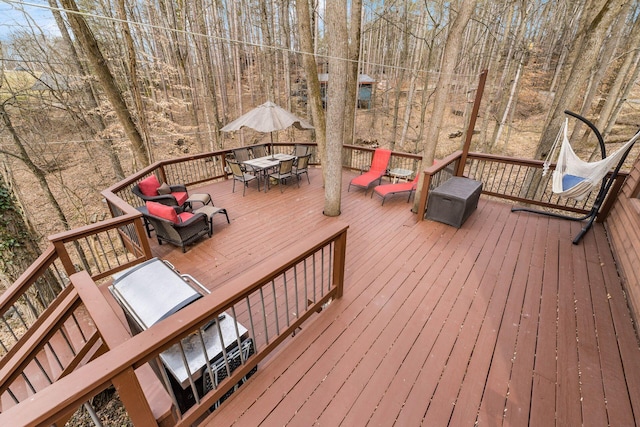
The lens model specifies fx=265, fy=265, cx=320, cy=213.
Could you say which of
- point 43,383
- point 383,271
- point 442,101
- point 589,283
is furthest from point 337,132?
point 43,383

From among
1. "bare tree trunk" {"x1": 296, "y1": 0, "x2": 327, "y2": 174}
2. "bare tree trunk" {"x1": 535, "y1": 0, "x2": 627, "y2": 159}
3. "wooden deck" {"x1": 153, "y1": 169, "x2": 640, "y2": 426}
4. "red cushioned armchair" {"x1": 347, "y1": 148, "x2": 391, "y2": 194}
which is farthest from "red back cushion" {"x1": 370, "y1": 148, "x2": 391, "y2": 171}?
"bare tree trunk" {"x1": 535, "y1": 0, "x2": 627, "y2": 159}

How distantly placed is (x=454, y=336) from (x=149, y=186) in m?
4.65

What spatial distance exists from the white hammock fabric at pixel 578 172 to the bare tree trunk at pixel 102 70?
7.64 metres

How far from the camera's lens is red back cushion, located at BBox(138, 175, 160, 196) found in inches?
165

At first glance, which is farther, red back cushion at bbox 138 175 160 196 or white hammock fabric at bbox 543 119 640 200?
red back cushion at bbox 138 175 160 196

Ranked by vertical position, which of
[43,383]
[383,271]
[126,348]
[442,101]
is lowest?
[43,383]

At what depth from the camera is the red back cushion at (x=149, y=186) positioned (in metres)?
4.20

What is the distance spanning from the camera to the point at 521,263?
328 centimetres

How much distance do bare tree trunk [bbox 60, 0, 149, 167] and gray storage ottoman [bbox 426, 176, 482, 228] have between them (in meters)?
6.47

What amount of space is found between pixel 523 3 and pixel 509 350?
1069 centimetres

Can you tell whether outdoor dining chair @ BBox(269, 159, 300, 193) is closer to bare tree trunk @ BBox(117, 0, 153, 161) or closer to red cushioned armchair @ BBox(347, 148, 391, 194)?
red cushioned armchair @ BBox(347, 148, 391, 194)

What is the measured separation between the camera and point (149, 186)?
14.1 ft

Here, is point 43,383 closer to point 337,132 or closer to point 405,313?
point 405,313

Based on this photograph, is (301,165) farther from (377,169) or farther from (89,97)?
(89,97)
